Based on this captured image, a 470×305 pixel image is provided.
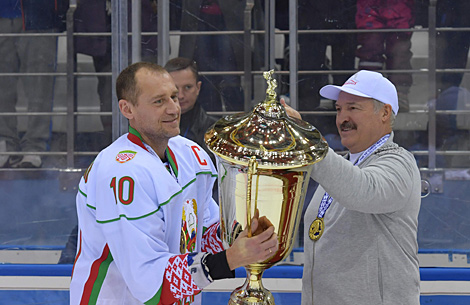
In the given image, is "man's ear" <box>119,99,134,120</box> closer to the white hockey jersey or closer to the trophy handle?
the white hockey jersey

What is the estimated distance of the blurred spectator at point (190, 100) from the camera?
12.5 feet

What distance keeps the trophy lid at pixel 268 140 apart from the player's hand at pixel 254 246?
202 mm

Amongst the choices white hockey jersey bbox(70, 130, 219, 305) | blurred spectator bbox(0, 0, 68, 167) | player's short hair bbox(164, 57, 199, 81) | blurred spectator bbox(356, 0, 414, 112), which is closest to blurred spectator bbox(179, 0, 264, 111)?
player's short hair bbox(164, 57, 199, 81)

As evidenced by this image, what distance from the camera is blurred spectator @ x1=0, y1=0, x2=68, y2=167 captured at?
3.86m

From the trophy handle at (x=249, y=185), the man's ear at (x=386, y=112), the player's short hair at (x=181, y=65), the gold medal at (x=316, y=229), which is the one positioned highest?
the player's short hair at (x=181, y=65)

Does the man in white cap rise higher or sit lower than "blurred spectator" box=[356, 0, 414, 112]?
lower

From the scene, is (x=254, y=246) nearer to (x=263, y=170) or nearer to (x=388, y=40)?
(x=263, y=170)

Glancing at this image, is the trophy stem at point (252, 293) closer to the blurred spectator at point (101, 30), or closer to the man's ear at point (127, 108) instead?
the man's ear at point (127, 108)

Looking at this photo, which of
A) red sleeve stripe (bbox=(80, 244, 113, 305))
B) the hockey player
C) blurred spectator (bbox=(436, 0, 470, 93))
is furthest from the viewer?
blurred spectator (bbox=(436, 0, 470, 93))

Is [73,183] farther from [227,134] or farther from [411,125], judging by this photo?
[227,134]

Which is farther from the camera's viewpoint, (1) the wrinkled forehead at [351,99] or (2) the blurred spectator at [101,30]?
(2) the blurred spectator at [101,30]

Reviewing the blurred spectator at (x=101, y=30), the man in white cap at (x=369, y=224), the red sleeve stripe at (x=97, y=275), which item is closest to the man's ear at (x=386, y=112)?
the man in white cap at (x=369, y=224)

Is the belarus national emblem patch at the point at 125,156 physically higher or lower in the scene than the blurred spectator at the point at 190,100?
lower

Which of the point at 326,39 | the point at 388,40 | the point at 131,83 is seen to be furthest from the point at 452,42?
the point at 131,83
